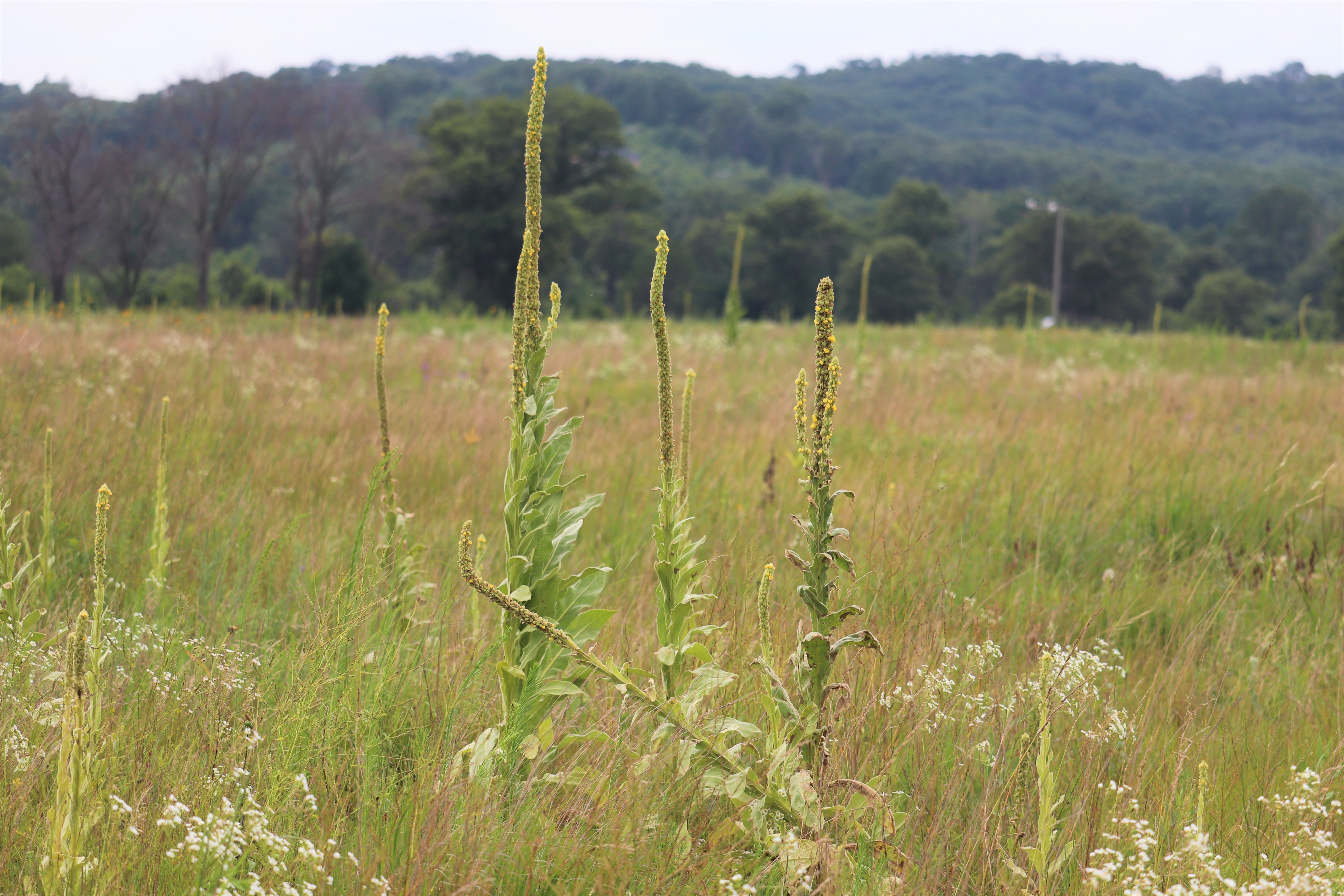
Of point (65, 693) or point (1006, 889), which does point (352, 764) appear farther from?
point (1006, 889)

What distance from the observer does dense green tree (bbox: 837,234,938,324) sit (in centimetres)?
7019

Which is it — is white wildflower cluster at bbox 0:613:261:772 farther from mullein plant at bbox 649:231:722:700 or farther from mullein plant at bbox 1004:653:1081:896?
mullein plant at bbox 1004:653:1081:896

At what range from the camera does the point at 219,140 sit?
39188 mm

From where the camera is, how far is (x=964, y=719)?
6.95 feet

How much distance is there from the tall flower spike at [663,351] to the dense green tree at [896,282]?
68.3m

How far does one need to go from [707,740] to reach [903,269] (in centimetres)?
7511

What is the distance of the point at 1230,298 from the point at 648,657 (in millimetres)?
83529

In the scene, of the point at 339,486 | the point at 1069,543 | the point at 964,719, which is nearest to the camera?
the point at 964,719

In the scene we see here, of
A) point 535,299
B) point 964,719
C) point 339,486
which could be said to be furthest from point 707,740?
point 339,486

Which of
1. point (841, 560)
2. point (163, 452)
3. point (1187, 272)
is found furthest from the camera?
point (1187, 272)

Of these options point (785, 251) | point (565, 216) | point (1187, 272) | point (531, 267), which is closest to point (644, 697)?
point (531, 267)

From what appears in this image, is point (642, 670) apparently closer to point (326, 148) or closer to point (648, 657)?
point (648, 657)

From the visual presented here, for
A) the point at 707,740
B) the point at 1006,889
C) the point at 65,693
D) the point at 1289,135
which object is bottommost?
the point at 1006,889

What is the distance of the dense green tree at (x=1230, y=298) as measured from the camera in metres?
69.0
